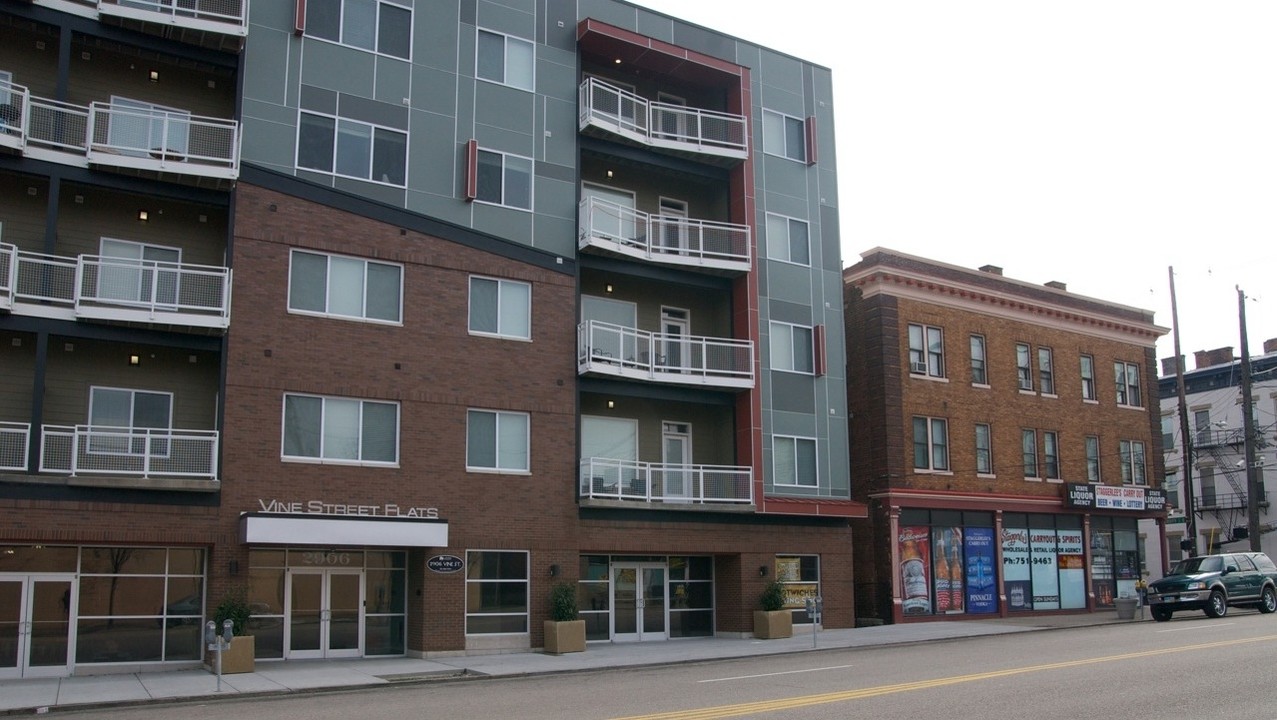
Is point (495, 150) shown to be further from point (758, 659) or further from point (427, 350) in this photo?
point (758, 659)

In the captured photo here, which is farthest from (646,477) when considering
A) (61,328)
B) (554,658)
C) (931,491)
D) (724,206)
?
(61,328)

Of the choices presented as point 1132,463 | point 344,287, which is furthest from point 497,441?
point 1132,463

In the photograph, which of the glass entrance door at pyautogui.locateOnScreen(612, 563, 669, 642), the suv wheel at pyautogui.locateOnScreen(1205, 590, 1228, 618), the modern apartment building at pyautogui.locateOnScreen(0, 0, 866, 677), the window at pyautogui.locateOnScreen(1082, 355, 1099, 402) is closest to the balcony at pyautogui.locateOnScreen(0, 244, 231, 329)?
the modern apartment building at pyautogui.locateOnScreen(0, 0, 866, 677)

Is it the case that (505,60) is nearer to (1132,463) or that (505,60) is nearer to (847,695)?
(847,695)

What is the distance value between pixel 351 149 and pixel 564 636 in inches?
484

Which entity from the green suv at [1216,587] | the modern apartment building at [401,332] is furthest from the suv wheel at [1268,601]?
the modern apartment building at [401,332]

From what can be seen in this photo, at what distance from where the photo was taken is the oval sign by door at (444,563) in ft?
82.9

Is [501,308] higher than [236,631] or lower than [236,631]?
higher

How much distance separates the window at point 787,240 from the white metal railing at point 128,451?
54.5 ft

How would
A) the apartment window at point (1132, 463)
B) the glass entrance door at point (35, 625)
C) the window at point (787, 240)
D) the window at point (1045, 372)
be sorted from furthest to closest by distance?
the apartment window at point (1132, 463) < the window at point (1045, 372) < the window at point (787, 240) < the glass entrance door at point (35, 625)

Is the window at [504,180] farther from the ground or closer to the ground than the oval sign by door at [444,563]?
farther from the ground

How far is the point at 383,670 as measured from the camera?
2217 centimetres

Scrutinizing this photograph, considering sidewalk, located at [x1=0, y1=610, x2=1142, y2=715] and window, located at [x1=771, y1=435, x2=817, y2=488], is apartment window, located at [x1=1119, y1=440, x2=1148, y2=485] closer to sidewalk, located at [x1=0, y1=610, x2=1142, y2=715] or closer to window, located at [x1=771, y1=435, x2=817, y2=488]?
sidewalk, located at [x1=0, y1=610, x2=1142, y2=715]

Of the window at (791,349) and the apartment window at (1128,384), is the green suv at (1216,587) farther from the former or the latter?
the window at (791,349)
